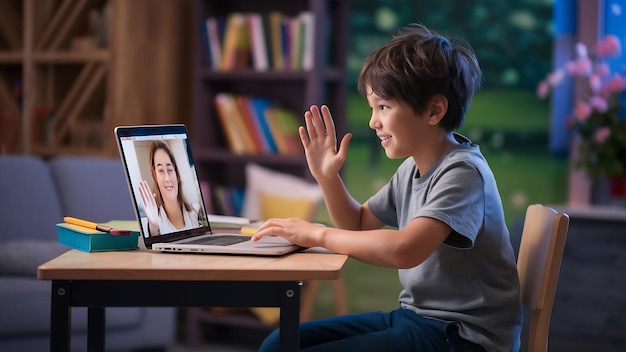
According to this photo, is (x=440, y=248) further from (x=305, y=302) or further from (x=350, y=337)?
(x=305, y=302)

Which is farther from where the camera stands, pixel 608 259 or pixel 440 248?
pixel 608 259

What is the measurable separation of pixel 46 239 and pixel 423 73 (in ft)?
7.30

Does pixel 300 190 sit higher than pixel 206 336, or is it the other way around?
pixel 300 190

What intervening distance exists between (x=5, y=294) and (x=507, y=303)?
1981 millimetres

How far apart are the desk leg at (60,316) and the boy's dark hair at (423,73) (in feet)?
2.41

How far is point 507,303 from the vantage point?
5.91 feet

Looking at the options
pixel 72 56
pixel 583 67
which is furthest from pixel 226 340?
pixel 583 67

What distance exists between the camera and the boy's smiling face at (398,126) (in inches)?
73.0

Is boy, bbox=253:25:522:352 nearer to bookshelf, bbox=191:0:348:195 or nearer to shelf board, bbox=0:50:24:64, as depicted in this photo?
bookshelf, bbox=191:0:348:195

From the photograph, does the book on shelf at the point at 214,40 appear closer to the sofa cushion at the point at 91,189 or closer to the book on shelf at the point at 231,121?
the book on shelf at the point at 231,121

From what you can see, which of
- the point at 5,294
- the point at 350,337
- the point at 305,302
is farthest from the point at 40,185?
the point at 350,337

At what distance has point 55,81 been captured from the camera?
183 inches

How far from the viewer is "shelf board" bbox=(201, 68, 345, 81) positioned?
396 cm

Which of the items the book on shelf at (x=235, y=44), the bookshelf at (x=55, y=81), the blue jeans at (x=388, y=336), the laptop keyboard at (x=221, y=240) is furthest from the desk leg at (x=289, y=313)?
the bookshelf at (x=55, y=81)
